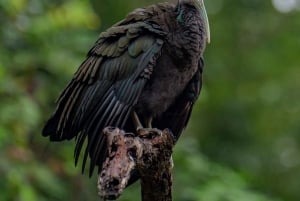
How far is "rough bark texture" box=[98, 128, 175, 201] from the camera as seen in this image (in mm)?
3930

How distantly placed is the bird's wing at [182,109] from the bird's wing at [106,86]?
0.40 meters

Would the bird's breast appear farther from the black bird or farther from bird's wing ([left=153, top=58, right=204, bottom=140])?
bird's wing ([left=153, top=58, right=204, bottom=140])

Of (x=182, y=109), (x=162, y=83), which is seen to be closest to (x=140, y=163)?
(x=162, y=83)

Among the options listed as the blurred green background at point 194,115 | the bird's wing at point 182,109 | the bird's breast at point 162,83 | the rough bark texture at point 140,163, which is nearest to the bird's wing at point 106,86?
the bird's breast at point 162,83

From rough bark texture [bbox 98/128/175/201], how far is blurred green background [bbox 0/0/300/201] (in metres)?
2.19

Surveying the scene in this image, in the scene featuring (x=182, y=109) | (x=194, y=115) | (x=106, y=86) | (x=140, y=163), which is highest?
(x=194, y=115)

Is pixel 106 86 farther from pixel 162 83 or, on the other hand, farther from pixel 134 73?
pixel 162 83

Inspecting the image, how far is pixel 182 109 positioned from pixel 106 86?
554mm

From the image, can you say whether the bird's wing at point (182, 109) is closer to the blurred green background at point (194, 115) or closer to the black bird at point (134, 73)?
the black bird at point (134, 73)

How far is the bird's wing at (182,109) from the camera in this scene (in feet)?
18.7

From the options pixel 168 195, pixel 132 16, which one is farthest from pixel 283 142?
pixel 168 195

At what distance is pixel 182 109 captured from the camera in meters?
5.76

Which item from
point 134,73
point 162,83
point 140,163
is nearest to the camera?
point 140,163

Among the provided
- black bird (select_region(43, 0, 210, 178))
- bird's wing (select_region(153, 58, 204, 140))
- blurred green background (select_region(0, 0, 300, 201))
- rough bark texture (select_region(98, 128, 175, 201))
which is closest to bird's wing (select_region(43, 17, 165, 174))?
black bird (select_region(43, 0, 210, 178))
